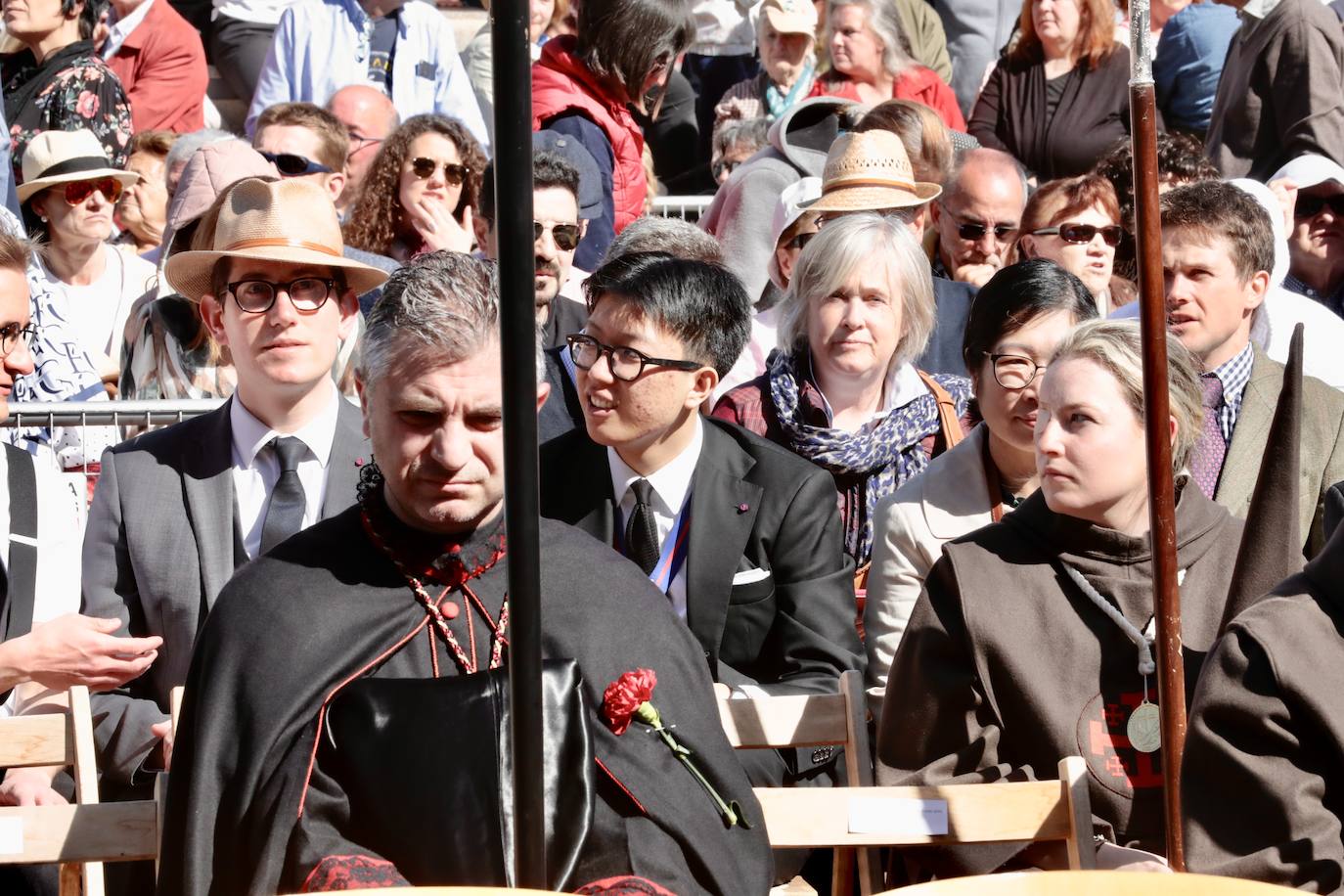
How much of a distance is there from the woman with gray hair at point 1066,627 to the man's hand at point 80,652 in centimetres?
157

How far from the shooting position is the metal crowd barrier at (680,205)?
877 centimetres

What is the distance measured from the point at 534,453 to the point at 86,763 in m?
2.23

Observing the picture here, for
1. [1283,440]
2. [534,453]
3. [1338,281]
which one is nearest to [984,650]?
[1283,440]

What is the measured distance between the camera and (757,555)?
4.56m

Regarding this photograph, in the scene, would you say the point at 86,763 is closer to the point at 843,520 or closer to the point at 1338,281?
the point at 843,520

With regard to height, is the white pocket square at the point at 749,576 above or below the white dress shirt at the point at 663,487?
below

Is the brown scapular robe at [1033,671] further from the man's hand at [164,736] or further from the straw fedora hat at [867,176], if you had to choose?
the straw fedora hat at [867,176]

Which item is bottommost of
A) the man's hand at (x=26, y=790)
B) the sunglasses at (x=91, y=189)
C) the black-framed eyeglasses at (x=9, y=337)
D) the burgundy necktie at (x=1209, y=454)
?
the man's hand at (x=26, y=790)

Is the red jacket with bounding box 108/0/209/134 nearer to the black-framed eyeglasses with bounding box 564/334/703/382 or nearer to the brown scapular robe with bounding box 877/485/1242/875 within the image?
the black-framed eyeglasses with bounding box 564/334/703/382

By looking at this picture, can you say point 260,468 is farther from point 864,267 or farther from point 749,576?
point 864,267

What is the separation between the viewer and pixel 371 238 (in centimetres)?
667

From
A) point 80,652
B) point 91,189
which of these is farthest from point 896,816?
point 91,189

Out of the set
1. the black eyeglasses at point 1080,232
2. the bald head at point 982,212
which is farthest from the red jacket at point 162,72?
the black eyeglasses at point 1080,232

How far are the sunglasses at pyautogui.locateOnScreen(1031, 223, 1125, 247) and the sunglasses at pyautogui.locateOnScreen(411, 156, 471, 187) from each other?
2035 mm
